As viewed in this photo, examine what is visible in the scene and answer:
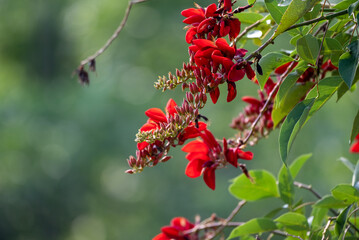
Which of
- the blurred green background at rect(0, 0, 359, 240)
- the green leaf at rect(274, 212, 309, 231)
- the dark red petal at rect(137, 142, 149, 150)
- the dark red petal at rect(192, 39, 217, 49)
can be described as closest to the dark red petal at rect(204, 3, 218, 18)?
the dark red petal at rect(192, 39, 217, 49)

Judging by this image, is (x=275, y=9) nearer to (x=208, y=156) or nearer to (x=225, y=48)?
(x=225, y=48)

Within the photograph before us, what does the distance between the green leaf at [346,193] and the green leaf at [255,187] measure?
0.58 ft

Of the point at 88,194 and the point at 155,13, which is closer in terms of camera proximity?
the point at 88,194

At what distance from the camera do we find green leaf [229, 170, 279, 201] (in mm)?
802

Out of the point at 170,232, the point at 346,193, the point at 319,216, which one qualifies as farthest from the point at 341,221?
the point at 170,232

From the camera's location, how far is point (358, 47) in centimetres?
55

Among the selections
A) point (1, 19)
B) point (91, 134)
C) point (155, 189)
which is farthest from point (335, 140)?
point (1, 19)

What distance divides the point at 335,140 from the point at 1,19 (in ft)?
17.0

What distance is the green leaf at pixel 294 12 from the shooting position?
523 mm

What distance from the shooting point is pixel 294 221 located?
27.3 inches

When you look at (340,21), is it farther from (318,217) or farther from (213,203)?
(213,203)

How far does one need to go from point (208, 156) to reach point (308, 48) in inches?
7.4

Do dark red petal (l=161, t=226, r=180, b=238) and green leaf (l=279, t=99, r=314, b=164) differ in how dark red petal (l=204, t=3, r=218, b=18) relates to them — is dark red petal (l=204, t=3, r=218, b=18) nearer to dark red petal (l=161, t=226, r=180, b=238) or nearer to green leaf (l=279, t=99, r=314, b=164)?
green leaf (l=279, t=99, r=314, b=164)

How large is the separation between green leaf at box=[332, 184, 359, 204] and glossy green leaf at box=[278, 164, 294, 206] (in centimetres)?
14
